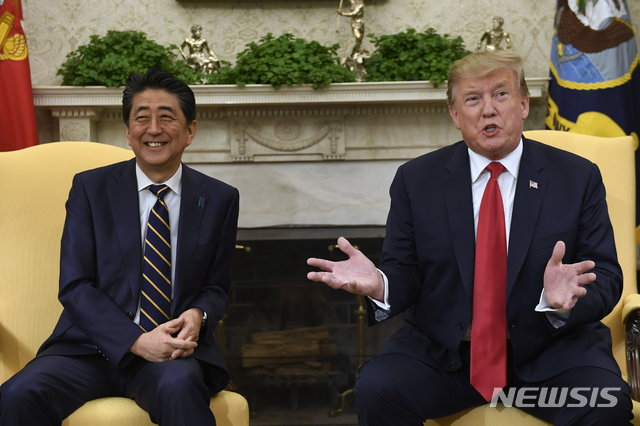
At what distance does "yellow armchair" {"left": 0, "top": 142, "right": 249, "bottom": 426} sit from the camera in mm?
2324

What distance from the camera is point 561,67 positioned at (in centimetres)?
408

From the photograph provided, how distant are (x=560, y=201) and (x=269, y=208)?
2607 millimetres

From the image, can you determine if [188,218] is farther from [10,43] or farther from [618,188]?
[10,43]

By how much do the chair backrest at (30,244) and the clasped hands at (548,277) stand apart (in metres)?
1.06

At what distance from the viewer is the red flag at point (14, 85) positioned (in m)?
3.96

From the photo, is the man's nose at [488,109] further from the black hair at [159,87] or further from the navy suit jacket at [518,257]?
the black hair at [159,87]

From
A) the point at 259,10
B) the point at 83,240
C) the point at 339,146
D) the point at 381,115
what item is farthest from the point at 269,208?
the point at 83,240

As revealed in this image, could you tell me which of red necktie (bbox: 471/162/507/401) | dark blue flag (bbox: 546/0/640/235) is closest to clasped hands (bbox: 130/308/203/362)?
red necktie (bbox: 471/162/507/401)

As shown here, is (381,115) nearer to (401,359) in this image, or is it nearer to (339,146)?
(339,146)

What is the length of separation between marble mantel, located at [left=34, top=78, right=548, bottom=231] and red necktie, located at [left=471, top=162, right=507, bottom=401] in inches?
95.5

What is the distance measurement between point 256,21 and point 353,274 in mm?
2999

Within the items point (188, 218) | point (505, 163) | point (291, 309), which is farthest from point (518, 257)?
point (291, 309)

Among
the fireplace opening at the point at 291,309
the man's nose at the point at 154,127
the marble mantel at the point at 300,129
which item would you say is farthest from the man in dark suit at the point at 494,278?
the marble mantel at the point at 300,129

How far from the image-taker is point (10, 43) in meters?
3.99
